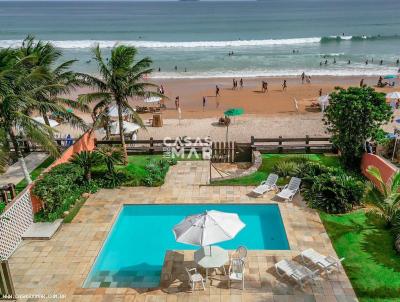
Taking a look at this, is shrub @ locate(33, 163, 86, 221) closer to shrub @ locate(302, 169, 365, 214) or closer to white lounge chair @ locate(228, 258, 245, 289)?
white lounge chair @ locate(228, 258, 245, 289)

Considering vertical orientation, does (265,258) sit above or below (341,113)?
below

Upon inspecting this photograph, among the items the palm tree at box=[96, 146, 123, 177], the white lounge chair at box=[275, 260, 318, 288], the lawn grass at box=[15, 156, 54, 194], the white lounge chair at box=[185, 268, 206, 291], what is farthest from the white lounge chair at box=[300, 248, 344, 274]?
the lawn grass at box=[15, 156, 54, 194]

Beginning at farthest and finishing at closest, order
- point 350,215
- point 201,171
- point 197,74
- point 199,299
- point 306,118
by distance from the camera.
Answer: point 197,74
point 306,118
point 201,171
point 350,215
point 199,299

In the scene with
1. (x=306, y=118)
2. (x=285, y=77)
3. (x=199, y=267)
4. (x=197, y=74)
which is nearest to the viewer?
(x=199, y=267)

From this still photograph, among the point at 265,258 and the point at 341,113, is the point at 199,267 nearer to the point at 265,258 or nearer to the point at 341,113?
the point at 265,258

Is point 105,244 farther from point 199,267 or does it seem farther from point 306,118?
point 306,118

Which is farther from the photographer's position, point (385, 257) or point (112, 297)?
point (385, 257)

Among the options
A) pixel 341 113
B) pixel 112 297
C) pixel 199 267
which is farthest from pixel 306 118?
pixel 112 297

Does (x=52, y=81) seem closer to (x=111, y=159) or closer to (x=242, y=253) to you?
(x=111, y=159)
